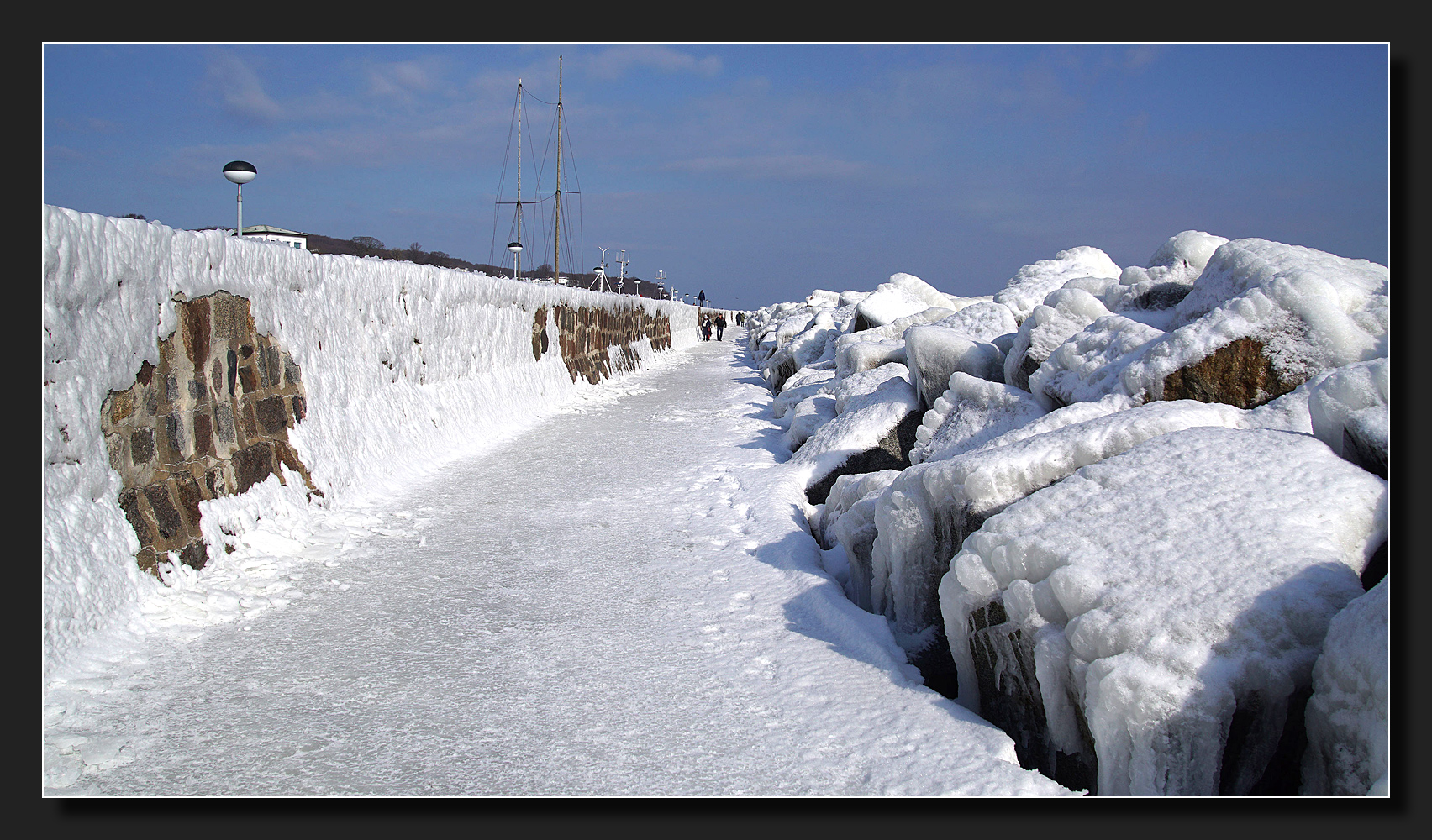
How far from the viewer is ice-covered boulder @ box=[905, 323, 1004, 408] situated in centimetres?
632

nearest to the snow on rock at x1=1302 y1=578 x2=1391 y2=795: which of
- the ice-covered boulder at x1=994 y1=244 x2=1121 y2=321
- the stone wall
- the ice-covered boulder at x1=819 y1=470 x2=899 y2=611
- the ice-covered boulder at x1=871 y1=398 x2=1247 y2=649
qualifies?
the ice-covered boulder at x1=871 y1=398 x2=1247 y2=649

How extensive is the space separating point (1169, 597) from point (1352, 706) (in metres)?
0.45

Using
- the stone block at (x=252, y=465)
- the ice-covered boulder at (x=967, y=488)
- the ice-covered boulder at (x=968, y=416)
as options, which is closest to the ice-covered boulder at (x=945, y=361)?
the ice-covered boulder at (x=968, y=416)

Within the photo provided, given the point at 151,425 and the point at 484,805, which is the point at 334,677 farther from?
the point at 151,425

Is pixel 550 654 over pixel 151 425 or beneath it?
beneath

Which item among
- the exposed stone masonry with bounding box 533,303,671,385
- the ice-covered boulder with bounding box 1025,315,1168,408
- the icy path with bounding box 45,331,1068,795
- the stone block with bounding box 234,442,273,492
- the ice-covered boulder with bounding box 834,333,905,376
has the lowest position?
the icy path with bounding box 45,331,1068,795

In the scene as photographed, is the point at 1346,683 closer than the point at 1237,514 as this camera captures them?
Yes

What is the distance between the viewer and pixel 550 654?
9.80 feet

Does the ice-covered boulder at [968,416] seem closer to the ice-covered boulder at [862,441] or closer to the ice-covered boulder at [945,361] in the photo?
the ice-covered boulder at [862,441]

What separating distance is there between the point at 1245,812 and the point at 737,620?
178cm

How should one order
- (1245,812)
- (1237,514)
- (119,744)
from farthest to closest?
(1237,514), (119,744), (1245,812)

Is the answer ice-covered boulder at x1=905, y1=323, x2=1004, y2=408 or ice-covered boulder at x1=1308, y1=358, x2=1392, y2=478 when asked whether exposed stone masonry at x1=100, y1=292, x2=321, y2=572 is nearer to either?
ice-covered boulder at x1=905, y1=323, x2=1004, y2=408

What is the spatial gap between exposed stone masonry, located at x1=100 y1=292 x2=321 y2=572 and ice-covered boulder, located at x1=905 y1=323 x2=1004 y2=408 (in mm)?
4175

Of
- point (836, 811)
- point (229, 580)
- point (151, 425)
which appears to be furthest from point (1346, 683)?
point (151, 425)
